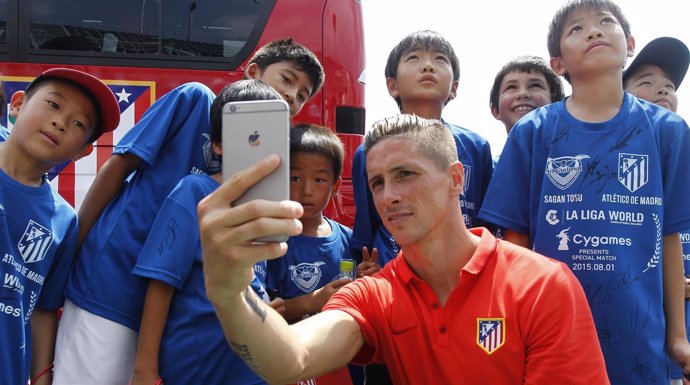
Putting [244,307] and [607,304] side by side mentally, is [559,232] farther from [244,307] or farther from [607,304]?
[244,307]

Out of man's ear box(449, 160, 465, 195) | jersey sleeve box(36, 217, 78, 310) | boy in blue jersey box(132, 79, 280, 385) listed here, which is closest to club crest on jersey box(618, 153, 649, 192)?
man's ear box(449, 160, 465, 195)

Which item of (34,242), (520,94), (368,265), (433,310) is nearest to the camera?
(433,310)

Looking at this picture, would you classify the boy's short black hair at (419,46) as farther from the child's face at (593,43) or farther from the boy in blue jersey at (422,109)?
the child's face at (593,43)

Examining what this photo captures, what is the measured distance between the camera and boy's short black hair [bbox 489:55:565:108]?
3570mm

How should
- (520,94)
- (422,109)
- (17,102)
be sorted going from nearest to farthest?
(17,102), (422,109), (520,94)

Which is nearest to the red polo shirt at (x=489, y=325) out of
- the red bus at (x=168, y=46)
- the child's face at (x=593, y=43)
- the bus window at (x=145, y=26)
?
the child's face at (x=593, y=43)

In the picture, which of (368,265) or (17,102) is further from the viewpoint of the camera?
(368,265)

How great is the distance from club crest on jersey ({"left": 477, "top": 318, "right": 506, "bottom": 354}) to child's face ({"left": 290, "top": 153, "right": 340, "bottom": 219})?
3.72 ft

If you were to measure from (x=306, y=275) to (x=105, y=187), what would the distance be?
923mm

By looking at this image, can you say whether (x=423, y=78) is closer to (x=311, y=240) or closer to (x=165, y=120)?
(x=311, y=240)

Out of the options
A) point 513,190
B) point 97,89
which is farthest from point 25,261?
point 513,190

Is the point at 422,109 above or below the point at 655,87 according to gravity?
below

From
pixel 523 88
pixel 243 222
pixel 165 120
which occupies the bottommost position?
pixel 243 222

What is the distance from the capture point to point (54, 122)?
2.16 meters
